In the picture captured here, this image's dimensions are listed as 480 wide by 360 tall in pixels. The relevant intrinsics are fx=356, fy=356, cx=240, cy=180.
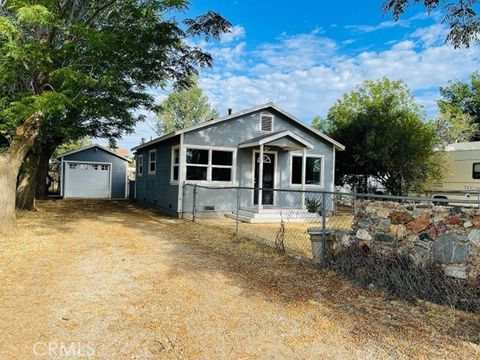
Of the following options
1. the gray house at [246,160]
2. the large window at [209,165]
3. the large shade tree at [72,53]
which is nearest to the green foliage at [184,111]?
the gray house at [246,160]

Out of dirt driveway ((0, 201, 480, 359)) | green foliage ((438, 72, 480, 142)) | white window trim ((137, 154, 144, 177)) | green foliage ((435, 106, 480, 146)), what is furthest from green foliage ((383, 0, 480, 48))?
green foliage ((438, 72, 480, 142))

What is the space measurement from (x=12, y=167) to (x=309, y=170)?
1066cm

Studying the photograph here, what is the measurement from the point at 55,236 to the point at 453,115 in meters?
37.9

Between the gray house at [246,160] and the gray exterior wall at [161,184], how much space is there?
0.12 feet

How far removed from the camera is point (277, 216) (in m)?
12.6

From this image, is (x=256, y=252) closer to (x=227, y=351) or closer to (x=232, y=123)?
(x=227, y=351)

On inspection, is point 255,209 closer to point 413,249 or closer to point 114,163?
point 413,249

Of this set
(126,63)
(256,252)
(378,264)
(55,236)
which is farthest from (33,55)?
(378,264)

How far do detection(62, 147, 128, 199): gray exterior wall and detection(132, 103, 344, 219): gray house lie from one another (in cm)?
855

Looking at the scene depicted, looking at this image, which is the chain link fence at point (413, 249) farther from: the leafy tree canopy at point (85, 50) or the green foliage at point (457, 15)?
the leafy tree canopy at point (85, 50)

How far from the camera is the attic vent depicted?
14.2 m

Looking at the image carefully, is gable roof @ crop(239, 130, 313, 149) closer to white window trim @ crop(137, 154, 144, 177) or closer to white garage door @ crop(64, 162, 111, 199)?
white window trim @ crop(137, 154, 144, 177)

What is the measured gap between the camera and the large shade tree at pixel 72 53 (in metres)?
7.74

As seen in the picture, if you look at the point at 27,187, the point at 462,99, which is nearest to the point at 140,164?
the point at 27,187
